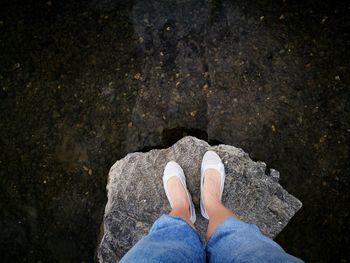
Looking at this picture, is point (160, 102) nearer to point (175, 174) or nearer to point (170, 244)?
point (175, 174)

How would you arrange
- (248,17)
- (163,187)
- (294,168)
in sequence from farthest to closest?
(248,17), (294,168), (163,187)

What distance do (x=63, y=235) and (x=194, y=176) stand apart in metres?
1.03

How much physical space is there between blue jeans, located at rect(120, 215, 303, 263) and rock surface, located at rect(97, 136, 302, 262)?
0.36 meters

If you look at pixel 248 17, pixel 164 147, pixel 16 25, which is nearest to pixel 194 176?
pixel 164 147

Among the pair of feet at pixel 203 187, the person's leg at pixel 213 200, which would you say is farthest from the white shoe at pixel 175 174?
the person's leg at pixel 213 200

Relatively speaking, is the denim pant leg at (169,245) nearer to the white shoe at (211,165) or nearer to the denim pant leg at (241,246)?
the denim pant leg at (241,246)

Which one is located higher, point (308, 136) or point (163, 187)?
point (308, 136)

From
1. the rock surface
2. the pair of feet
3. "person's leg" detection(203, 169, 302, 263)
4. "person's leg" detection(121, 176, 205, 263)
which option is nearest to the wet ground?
the rock surface

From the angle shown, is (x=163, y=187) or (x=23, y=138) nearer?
(x=163, y=187)

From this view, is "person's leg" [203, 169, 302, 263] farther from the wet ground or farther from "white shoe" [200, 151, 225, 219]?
the wet ground

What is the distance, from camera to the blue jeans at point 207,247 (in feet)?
3.69

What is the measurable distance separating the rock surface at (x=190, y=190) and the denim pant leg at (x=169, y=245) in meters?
0.37

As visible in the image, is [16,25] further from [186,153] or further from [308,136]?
[308,136]

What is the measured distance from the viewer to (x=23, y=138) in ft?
7.28
